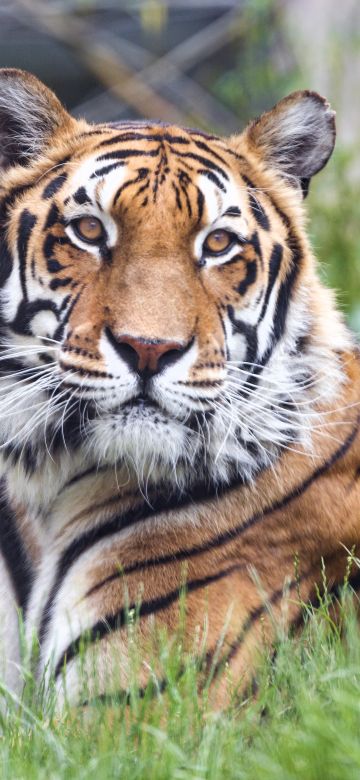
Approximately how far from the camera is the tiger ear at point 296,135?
2.80m

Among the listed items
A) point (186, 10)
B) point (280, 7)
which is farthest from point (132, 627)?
point (186, 10)

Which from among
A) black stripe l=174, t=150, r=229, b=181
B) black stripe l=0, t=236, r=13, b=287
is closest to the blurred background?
black stripe l=174, t=150, r=229, b=181

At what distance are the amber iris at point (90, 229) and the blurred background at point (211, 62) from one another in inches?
121

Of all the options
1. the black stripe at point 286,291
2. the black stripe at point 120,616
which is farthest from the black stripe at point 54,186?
the black stripe at point 120,616

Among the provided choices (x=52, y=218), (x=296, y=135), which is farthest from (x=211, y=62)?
(x=52, y=218)

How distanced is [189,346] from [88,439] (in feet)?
1.03

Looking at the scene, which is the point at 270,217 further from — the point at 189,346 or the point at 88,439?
the point at 88,439

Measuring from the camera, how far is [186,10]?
7.89 meters

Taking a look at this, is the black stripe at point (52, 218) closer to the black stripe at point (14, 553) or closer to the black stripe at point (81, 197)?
the black stripe at point (81, 197)

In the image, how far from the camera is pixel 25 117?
2736 millimetres

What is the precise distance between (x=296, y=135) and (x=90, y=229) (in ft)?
1.97

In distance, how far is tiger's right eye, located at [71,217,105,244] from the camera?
2.55 m

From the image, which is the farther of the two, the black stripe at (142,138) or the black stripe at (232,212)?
the black stripe at (142,138)

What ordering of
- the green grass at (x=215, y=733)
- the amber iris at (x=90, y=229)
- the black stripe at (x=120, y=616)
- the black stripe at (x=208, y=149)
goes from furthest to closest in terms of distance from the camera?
the black stripe at (x=208, y=149) → the amber iris at (x=90, y=229) → the black stripe at (x=120, y=616) → the green grass at (x=215, y=733)
